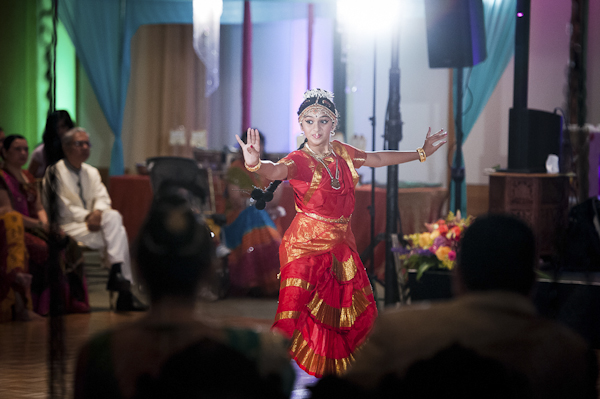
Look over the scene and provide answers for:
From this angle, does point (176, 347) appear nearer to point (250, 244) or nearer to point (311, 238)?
point (311, 238)

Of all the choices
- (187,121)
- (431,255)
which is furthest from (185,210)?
(187,121)

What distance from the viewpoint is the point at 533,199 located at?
4.46 metres

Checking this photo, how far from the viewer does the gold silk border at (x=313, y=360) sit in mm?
2664

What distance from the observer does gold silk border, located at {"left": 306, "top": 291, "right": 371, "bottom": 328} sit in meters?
2.69

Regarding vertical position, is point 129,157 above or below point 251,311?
above

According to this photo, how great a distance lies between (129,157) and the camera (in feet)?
27.0

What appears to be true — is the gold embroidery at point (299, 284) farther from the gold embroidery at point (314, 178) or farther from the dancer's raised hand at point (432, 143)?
the dancer's raised hand at point (432, 143)

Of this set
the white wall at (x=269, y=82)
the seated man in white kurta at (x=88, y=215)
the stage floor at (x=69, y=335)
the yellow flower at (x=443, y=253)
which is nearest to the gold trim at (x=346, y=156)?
the stage floor at (x=69, y=335)

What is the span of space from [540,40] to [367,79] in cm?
199

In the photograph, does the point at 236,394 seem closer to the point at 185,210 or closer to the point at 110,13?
the point at 185,210

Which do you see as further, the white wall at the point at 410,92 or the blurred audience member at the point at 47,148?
the white wall at the point at 410,92

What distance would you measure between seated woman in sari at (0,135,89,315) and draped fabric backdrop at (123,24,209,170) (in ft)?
11.9

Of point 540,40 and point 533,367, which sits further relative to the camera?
point 540,40

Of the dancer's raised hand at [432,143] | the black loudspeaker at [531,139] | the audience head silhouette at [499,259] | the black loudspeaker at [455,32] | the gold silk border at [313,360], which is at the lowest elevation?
the gold silk border at [313,360]
